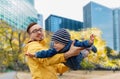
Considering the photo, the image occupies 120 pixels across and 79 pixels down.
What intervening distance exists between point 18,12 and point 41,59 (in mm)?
69868

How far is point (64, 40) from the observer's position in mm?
2793

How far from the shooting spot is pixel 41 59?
9.57 feet

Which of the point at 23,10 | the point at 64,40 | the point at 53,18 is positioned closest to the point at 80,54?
the point at 64,40

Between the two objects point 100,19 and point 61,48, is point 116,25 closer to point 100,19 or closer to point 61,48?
point 100,19

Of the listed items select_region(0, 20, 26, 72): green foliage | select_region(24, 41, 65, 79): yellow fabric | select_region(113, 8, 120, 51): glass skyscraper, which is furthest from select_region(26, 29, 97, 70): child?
select_region(113, 8, 120, 51): glass skyscraper

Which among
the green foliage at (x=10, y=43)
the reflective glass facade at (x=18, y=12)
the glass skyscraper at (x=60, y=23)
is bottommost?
the green foliage at (x=10, y=43)

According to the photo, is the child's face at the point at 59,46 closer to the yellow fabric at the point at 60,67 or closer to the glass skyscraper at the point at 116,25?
→ the yellow fabric at the point at 60,67

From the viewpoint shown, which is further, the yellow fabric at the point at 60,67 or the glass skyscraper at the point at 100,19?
the glass skyscraper at the point at 100,19

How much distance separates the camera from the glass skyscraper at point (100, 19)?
2712 inches

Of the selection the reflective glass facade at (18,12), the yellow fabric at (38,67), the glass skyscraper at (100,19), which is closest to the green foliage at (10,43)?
the reflective glass facade at (18,12)

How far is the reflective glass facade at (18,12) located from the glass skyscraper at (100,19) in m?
9.45

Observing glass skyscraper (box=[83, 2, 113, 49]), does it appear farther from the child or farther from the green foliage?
the child

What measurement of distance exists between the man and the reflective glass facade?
2424 inches

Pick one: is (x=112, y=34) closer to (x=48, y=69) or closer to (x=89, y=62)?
(x=89, y=62)
